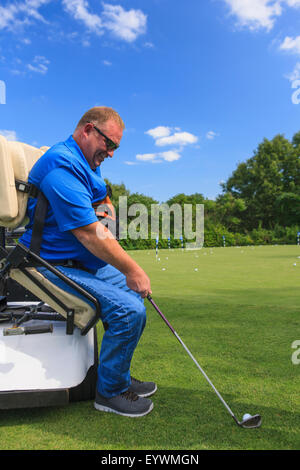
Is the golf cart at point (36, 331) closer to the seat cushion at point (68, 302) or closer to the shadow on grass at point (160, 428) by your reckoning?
the seat cushion at point (68, 302)

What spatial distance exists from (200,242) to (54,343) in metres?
28.5

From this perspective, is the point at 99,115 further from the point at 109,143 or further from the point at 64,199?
the point at 64,199

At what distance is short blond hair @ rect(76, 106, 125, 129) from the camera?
2184 mm

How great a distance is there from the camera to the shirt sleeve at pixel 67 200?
1.93 m

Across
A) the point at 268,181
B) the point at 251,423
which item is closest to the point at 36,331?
the point at 251,423

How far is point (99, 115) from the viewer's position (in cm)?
219

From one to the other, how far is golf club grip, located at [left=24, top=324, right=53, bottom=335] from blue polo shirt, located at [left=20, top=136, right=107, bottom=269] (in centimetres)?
37

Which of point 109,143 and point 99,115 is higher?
point 99,115

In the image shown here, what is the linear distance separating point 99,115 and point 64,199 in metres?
0.58

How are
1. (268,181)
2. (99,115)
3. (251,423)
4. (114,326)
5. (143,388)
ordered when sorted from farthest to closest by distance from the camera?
(268,181)
(143,388)
(99,115)
(114,326)
(251,423)

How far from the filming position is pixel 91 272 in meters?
2.34

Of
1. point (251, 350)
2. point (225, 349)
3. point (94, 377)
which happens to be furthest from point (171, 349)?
point (94, 377)

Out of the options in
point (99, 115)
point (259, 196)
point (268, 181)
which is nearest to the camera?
point (99, 115)
